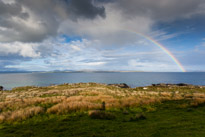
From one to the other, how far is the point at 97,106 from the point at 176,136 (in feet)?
31.9

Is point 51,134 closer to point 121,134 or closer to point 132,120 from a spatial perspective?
point 121,134

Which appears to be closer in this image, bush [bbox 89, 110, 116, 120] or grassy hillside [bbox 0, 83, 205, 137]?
grassy hillside [bbox 0, 83, 205, 137]

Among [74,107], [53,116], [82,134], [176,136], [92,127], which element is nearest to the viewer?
[176,136]

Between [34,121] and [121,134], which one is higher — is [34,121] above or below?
below

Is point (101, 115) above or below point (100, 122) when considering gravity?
above

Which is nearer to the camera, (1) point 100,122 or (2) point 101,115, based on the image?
(1) point 100,122

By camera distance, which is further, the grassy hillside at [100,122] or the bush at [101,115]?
the bush at [101,115]

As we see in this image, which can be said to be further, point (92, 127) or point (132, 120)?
point (132, 120)

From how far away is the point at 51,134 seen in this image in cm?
802

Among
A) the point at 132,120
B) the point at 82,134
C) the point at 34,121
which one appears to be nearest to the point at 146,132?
the point at 132,120

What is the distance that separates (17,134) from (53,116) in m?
4.23

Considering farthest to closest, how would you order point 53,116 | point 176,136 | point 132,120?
point 53,116 < point 132,120 < point 176,136

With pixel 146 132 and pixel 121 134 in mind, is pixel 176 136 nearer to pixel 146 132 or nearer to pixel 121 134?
pixel 146 132

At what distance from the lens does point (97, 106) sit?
15156 mm
